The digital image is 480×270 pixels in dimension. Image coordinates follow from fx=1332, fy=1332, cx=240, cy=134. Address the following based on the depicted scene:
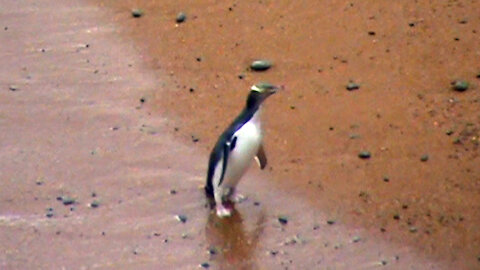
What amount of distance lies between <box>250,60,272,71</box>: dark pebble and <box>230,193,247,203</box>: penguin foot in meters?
1.63

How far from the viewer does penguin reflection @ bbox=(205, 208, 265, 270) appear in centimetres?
689

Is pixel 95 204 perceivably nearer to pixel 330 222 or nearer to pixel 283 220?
pixel 283 220

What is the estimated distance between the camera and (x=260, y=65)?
893 centimetres

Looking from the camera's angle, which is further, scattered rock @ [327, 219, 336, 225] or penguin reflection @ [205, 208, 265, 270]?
scattered rock @ [327, 219, 336, 225]

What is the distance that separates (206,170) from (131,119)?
921 mm

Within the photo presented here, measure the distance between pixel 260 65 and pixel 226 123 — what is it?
0.79 metres

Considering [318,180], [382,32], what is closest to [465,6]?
[382,32]

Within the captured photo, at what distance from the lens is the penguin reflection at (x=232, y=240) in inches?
271

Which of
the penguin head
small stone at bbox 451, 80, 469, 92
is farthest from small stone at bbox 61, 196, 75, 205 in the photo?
small stone at bbox 451, 80, 469, 92

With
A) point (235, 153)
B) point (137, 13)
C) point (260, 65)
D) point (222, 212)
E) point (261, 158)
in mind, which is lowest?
point (137, 13)

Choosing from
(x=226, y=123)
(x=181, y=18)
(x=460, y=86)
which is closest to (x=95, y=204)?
(x=226, y=123)

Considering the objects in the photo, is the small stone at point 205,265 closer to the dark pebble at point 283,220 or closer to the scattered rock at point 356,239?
the dark pebble at point 283,220

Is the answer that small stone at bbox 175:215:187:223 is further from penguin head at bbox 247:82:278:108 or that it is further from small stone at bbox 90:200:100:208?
penguin head at bbox 247:82:278:108

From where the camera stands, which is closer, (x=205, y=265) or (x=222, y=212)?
(x=205, y=265)
